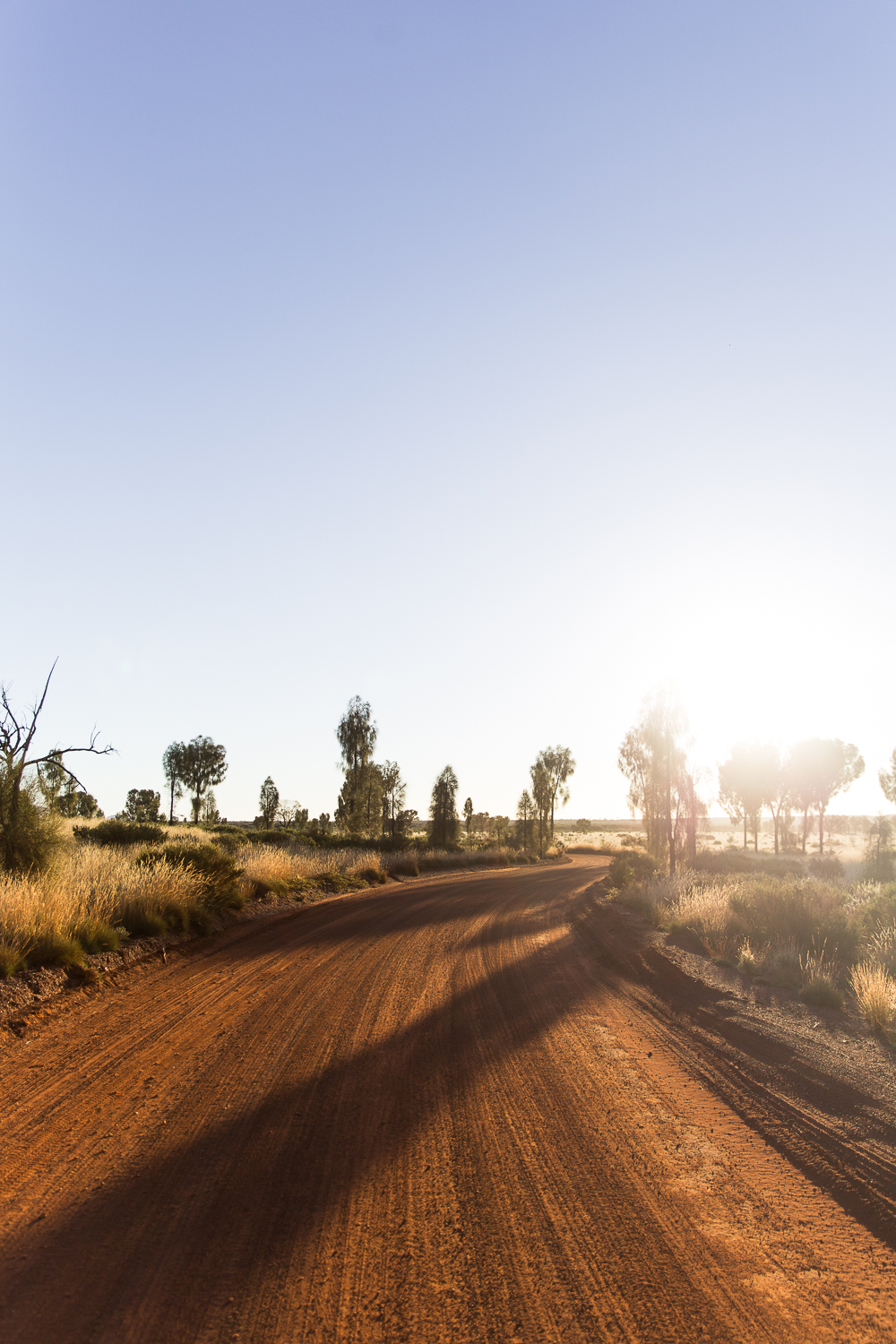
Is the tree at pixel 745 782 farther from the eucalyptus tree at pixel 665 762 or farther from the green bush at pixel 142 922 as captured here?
the green bush at pixel 142 922

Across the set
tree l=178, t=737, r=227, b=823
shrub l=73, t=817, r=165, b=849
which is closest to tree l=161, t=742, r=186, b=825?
tree l=178, t=737, r=227, b=823

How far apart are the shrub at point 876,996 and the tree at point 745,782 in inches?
2202

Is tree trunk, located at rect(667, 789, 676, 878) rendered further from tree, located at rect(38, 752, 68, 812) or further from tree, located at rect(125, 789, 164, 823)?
tree, located at rect(125, 789, 164, 823)

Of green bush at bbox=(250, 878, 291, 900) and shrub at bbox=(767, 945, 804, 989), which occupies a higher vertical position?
shrub at bbox=(767, 945, 804, 989)

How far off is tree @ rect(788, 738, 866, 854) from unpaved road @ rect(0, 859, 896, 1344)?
6100 centimetres

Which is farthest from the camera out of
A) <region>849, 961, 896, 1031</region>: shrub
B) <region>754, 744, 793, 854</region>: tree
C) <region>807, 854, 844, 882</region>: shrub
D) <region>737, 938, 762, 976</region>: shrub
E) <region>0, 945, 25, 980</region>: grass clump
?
<region>754, 744, 793, 854</region>: tree

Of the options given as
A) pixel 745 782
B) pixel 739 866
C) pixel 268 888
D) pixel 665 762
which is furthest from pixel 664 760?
pixel 745 782

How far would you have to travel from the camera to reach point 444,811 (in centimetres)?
5466

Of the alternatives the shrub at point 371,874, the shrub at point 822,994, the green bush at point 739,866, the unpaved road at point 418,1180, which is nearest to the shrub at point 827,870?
the green bush at point 739,866

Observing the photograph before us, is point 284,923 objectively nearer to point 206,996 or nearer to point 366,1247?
point 206,996

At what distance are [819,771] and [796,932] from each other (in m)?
57.3

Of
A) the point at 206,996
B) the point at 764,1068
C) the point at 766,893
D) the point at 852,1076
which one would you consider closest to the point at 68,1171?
the point at 206,996

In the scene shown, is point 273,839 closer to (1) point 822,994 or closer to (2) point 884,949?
(2) point 884,949

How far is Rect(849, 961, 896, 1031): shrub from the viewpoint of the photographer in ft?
26.4
